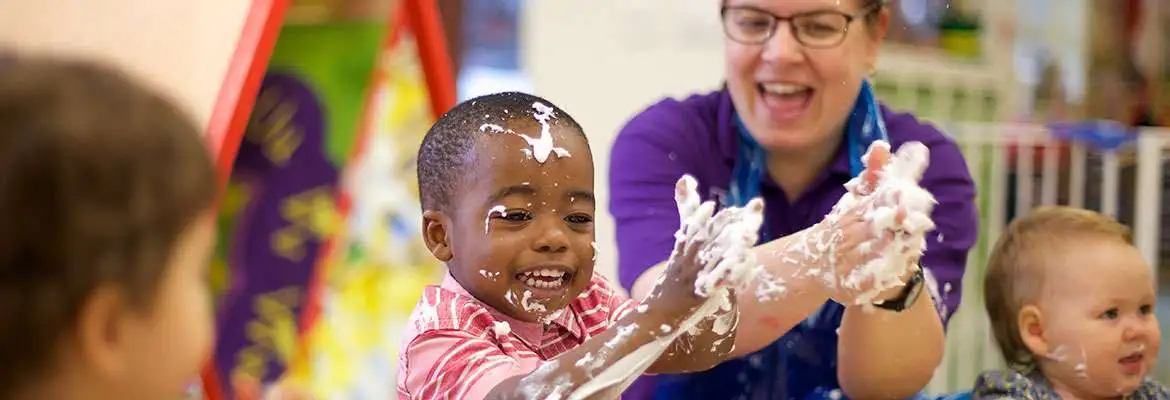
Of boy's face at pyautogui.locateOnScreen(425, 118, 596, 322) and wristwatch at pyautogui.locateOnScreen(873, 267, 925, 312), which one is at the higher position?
boy's face at pyautogui.locateOnScreen(425, 118, 596, 322)

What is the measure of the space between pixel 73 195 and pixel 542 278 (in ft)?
1.26

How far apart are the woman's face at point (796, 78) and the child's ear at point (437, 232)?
49cm

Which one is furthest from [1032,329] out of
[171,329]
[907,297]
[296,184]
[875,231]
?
[296,184]

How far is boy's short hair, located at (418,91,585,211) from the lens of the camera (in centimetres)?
91

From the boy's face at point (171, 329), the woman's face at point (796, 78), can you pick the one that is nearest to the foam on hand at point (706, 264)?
the boy's face at point (171, 329)

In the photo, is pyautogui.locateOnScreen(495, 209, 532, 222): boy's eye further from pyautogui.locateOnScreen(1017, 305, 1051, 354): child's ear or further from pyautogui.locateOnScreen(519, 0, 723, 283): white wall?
pyautogui.locateOnScreen(519, 0, 723, 283): white wall

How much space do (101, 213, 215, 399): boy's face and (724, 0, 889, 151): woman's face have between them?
743 mm

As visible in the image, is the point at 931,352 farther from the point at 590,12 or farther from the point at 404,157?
the point at 590,12

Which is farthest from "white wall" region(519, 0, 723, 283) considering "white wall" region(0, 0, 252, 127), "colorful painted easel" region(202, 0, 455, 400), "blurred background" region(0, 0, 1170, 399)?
"white wall" region(0, 0, 252, 127)

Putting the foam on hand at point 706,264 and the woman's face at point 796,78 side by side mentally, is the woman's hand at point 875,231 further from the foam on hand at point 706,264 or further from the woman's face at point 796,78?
the woman's face at point 796,78

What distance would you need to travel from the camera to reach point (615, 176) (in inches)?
54.7

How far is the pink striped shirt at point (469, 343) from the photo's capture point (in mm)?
856

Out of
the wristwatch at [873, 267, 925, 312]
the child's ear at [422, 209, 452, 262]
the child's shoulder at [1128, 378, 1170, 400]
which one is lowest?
the child's shoulder at [1128, 378, 1170, 400]

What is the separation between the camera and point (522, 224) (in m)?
0.89
